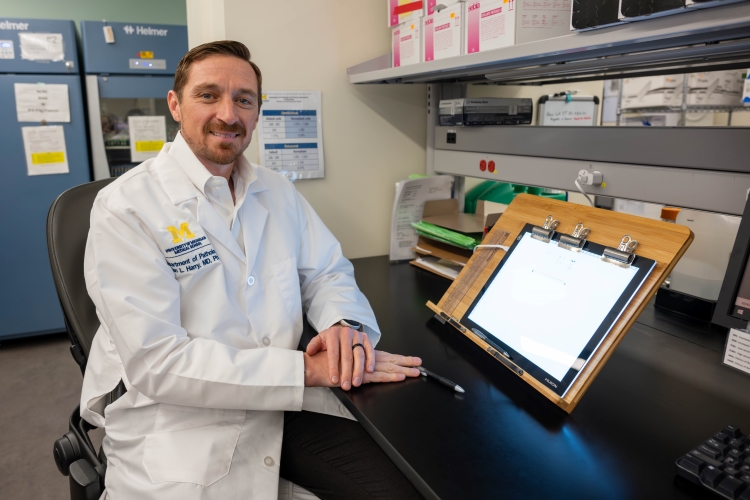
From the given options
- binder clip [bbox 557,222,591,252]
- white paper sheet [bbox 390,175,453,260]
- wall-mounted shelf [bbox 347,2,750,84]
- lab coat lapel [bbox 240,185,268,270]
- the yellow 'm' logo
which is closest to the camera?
wall-mounted shelf [bbox 347,2,750,84]

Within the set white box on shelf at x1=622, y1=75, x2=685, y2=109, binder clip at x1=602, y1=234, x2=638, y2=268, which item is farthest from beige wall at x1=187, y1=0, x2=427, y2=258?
white box on shelf at x1=622, y1=75, x2=685, y2=109

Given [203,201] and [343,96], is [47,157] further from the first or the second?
[203,201]

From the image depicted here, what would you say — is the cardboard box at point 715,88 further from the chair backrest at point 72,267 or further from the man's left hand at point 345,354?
the chair backrest at point 72,267

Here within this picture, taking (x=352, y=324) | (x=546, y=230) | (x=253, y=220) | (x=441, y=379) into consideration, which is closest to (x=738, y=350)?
(x=546, y=230)

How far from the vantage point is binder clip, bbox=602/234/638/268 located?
88 cm

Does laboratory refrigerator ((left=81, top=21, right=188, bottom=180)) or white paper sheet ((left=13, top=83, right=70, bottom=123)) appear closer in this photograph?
white paper sheet ((left=13, top=83, right=70, bottom=123))

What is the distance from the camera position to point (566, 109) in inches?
81.6

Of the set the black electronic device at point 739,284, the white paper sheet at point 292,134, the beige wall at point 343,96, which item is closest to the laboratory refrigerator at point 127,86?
the beige wall at point 343,96

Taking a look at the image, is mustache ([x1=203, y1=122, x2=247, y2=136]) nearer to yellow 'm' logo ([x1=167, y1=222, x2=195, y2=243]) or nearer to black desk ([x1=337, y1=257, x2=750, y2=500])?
yellow 'm' logo ([x1=167, y1=222, x2=195, y2=243])

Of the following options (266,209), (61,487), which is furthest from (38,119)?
(266,209)

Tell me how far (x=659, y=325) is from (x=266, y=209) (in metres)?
1.00

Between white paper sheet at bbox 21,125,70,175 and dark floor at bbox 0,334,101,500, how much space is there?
1.09 m

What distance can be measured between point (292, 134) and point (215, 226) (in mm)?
656

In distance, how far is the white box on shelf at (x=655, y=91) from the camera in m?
3.55
